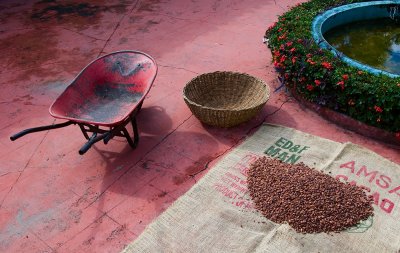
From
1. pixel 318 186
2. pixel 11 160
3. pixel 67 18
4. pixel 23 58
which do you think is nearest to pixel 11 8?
pixel 67 18

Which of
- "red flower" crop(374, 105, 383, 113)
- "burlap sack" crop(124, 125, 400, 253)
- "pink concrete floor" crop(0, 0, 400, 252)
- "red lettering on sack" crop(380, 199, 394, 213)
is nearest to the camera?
"burlap sack" crop(124, 125, 400, 253)

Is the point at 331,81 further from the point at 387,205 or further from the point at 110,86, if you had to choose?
the point at 110,86

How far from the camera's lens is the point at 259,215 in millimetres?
3080

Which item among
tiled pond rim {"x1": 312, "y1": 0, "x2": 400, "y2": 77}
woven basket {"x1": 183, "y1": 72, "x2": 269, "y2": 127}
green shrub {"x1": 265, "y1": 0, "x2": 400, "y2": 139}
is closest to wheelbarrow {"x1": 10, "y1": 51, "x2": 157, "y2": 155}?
woven basket {"x1": 183, "y1": 72, "x2": 269, "y2": 127}

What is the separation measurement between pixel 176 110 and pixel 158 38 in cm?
236

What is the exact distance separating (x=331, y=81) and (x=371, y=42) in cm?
210

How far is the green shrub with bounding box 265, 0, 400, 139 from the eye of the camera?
12.1 ft

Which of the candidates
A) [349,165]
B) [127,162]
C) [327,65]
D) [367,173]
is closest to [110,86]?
[127,162]

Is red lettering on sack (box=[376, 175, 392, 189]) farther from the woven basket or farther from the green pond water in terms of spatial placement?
the green pond water

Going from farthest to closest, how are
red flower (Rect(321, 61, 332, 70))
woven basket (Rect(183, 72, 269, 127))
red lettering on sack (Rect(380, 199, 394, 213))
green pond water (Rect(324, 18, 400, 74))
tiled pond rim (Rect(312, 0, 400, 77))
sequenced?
tiled pond rim (Rect(312, 0, 400, 77)) → green pond water (Rect(324, 18, 400, 74)) → woven basket (Rect(183, 72, 269, 127)) → red flower (Rect(321, 61, 332, 70)) → red lettering on sack (Rect(380, 199, 394, 213))

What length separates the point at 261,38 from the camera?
243 inches

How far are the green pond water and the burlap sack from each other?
Result: 192 centimetres

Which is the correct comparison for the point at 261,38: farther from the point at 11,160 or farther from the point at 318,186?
the point at 11,160

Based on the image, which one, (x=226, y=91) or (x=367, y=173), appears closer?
(x=367, y=173)
